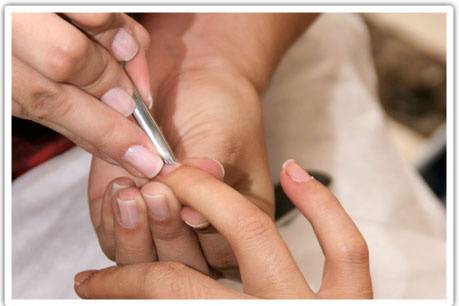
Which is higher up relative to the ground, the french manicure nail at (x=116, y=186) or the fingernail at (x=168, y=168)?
the fingernail at (x=168, y=168)

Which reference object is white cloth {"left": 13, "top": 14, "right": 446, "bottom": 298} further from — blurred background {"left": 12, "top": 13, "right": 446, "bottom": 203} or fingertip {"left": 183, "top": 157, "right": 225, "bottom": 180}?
blurred background {"left": 12, "top": 13, "right": 446, "bottom": 203}

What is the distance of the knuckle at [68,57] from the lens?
39cm

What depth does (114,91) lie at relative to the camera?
45 cm

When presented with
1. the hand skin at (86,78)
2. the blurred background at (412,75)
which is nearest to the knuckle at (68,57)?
the hand skin at (86,78)

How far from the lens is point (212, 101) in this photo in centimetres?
57

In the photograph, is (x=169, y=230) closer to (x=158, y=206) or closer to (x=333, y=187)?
(x=158, y=206)

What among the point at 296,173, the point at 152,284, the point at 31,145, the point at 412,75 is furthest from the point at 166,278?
the point at 412,75

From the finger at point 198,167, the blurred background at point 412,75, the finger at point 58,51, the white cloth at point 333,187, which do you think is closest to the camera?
the finger at point 58,51

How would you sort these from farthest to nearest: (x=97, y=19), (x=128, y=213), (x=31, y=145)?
(x=31, y=145) < (x=128, y=213) < (x=97, y=19)

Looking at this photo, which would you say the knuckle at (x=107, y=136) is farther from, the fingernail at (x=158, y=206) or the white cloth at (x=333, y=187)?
the white cloth at (x=333, y=187)

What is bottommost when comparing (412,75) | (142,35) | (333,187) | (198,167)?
(412,75)

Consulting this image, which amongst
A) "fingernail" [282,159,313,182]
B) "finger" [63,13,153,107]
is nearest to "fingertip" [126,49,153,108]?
"finger" [63,13,153,107]

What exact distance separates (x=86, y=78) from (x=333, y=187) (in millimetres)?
331
